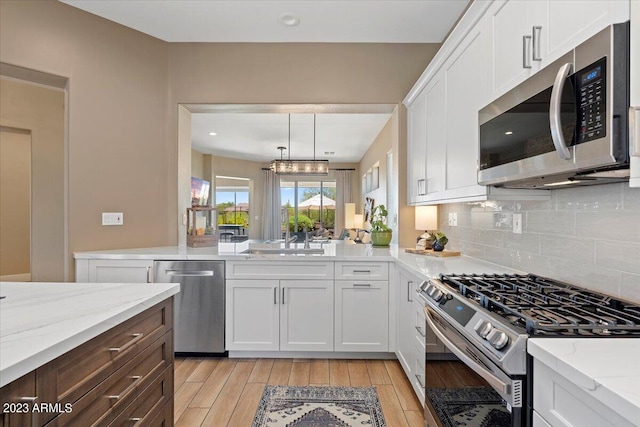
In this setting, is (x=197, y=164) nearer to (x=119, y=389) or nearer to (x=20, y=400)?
(x=119, y=389)

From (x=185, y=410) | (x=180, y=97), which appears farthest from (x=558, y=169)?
(x=180, y=97)

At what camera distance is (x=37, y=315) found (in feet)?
3.47

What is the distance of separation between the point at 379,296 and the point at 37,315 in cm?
226

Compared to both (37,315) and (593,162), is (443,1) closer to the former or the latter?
(593,162)

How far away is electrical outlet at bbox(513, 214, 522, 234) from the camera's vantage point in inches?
76.6

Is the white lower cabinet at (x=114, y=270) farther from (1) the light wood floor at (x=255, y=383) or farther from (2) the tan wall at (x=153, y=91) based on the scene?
(1) the light wood floor at (x=255, y=383)

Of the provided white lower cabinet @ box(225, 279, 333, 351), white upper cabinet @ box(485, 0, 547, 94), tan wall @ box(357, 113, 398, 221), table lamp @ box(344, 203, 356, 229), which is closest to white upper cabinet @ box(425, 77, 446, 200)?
white upper cabinet @ box(485, 0, 547, 94)

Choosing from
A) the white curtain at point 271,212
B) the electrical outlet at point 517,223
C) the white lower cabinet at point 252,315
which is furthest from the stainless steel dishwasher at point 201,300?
the white curtain at point 271,212

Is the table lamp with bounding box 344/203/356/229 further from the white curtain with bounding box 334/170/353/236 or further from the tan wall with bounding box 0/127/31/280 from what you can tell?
the tan wall with bounding box 0/127/31/280

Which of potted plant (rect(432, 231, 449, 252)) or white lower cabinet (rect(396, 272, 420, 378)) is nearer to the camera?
white lower cabinet (rect(396, 272, 420, 378))

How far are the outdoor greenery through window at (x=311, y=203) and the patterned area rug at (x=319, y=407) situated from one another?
7.97 meters

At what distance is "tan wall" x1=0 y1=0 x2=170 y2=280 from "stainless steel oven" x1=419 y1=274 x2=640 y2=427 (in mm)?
2800

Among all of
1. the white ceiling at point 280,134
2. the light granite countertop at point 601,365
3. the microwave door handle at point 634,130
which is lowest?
the light granite countertop at point 601,365

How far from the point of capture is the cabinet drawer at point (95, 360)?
2.82 ft
